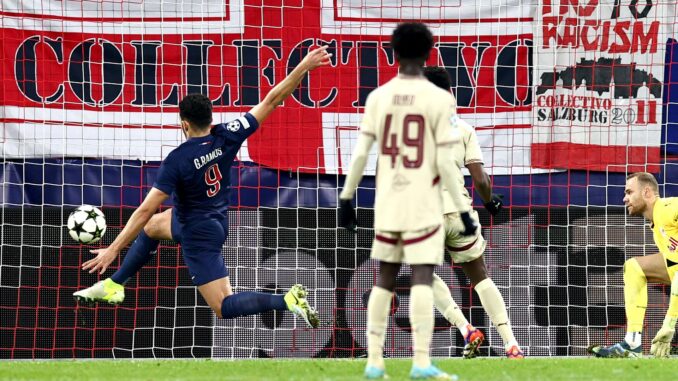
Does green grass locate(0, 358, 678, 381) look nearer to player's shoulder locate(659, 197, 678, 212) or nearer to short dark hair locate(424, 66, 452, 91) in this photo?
player's shoulder locate(659, 197, 678, 212)

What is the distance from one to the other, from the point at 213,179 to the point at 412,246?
9.11 ft

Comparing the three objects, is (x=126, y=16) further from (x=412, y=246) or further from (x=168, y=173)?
(x=412, y=246)

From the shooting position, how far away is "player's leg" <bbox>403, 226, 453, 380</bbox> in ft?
22.8

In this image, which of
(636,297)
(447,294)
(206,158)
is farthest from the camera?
(636,297)

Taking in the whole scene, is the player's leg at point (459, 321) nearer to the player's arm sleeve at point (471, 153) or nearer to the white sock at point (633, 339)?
the player's arm sleeve at point (471, 153)

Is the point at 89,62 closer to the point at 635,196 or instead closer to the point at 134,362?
the point at 134,362

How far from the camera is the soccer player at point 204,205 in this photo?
9117 mm

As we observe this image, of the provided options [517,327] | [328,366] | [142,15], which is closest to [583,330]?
[517,327]

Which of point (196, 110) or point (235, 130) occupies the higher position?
point (196, 110)

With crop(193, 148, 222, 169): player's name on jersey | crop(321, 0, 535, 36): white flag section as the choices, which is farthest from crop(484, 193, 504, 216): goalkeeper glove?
crop(321, 0, 535, 36): white flag section

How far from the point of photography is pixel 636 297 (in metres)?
10.7

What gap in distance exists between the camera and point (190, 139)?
9.30 metres

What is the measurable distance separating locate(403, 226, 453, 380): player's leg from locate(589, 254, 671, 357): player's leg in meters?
3.78

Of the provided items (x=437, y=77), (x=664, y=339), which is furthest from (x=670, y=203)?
(x=437, y=77)
